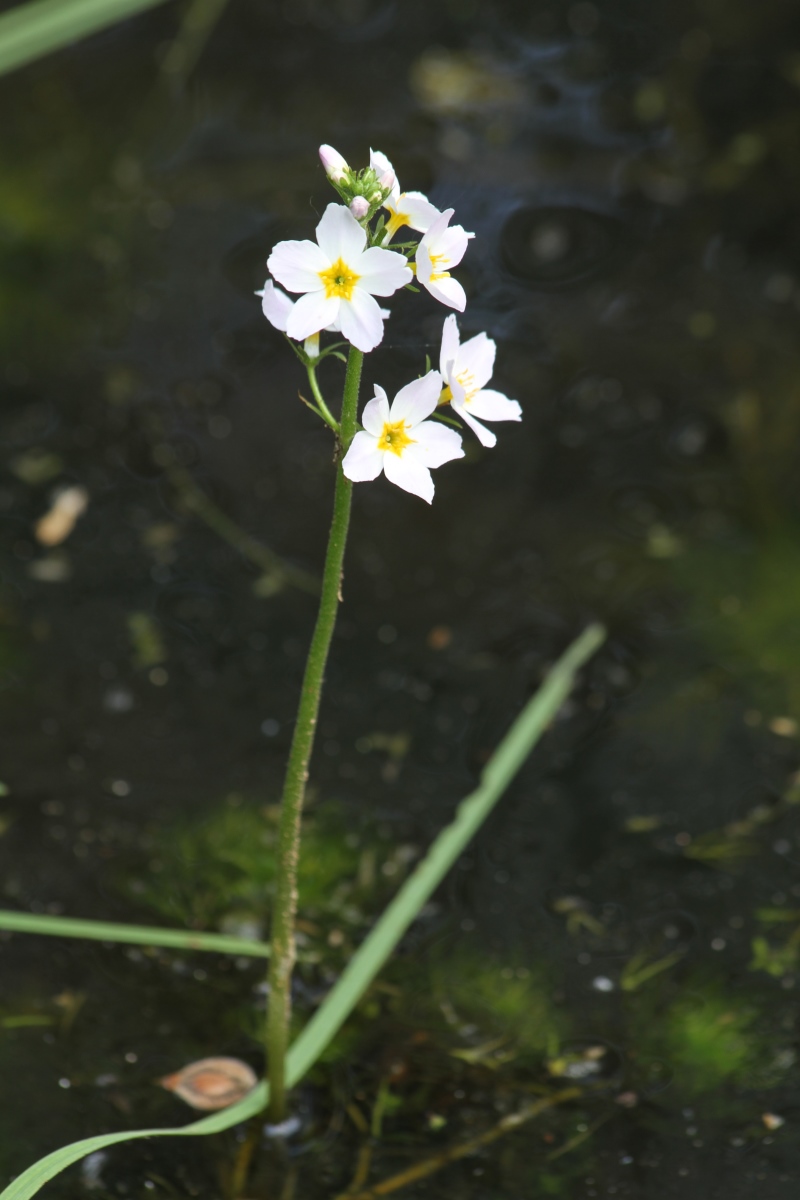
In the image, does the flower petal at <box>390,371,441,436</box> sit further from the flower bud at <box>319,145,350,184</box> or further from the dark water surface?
the dark water surface

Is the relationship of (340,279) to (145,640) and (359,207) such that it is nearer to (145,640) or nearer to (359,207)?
(359,207)

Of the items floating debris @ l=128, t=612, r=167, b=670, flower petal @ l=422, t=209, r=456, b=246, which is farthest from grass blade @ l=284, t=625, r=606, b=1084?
flower petal @ l=422, t=209, r=456, b=246

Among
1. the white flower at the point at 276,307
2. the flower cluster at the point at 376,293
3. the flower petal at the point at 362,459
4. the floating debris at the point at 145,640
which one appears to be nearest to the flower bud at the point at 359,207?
the flower cluster at the point at 376,293

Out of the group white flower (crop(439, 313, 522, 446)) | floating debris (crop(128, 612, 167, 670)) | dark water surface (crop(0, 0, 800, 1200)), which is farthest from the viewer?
floating debris (crop(128, 612, 167, 670))

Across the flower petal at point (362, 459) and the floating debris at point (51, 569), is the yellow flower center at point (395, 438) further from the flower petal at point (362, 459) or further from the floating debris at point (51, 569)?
the floating debris at point (51, 569)

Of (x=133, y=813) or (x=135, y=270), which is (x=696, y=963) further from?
(x=135, y=270)
